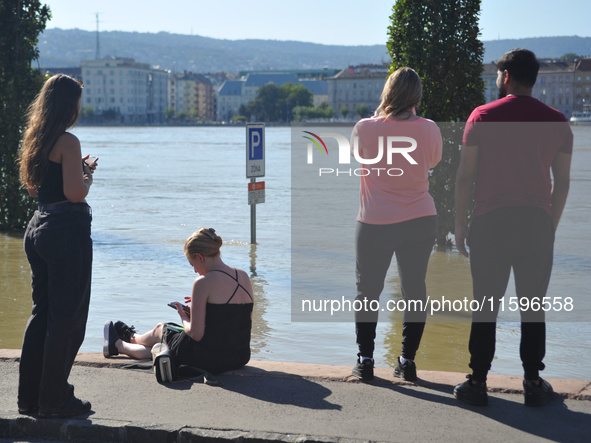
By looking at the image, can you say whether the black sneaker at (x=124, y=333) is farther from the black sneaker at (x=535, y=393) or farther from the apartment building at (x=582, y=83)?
the apartment building at (x=582, y=83)

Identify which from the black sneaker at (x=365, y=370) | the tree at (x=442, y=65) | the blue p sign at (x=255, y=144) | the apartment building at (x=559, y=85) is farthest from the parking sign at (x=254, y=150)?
the apartment building at (x=559, y=85)

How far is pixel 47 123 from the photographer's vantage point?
441 cm

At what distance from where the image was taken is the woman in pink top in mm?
4879

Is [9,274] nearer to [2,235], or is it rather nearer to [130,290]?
[130,290]

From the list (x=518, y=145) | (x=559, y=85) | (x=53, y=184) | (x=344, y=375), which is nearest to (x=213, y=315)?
(x=344, y=375)

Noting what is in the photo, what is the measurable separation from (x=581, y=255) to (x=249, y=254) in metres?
4.79

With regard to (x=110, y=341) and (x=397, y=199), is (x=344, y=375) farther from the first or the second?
(x=110, y=341)

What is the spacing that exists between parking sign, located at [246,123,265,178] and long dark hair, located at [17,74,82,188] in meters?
7.28

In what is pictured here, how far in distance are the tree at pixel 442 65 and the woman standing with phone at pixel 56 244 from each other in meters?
8.54

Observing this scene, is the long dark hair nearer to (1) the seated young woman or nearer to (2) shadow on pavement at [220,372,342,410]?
(1) the seated young woman

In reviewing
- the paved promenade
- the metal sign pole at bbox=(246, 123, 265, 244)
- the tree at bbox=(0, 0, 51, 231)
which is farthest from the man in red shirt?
the tree at bbox=(0, 0, 51, 231)

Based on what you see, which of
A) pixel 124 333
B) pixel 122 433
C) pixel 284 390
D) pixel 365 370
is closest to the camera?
pixel 122 433

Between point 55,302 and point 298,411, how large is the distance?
4.47ft

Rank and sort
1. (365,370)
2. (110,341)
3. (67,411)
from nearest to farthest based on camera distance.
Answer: (67,411) < (365,370) < (110,341)
